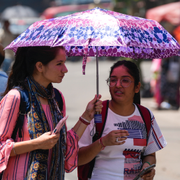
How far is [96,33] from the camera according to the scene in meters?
2.45

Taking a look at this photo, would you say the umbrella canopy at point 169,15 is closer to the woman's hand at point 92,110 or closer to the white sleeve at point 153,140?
the white sleeve at point 153,140

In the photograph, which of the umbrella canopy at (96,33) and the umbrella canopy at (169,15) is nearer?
the umbrella canopy at (96,33)

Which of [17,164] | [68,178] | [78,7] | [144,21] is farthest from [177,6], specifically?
[78,7]

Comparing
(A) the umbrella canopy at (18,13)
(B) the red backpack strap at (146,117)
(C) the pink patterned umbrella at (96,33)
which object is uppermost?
(A) the umbrella canopy at (18,13)

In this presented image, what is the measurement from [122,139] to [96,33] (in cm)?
81

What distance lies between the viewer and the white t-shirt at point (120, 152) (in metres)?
2.79

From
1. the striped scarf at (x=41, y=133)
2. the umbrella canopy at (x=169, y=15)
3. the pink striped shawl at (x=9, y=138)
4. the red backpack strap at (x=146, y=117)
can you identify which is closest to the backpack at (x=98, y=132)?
the red backpack strap at (x=146, y=117)

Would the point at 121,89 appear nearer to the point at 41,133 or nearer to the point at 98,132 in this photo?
the point at 98,132

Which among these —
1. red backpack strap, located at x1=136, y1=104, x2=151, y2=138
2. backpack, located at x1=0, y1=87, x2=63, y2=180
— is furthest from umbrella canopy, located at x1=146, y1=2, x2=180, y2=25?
backpack, located at x1=0, y1=87, x2=63, y2=180

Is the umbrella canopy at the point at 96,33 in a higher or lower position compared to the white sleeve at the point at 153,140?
higher

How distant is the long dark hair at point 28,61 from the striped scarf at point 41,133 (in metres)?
0.06

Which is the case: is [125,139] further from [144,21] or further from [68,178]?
[68,178]

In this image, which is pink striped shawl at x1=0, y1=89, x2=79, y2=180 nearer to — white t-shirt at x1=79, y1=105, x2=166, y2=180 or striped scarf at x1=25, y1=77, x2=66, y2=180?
striped scarf at x1=25, y1=77, x2=66, y2=180

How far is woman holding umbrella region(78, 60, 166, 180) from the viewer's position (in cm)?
275
